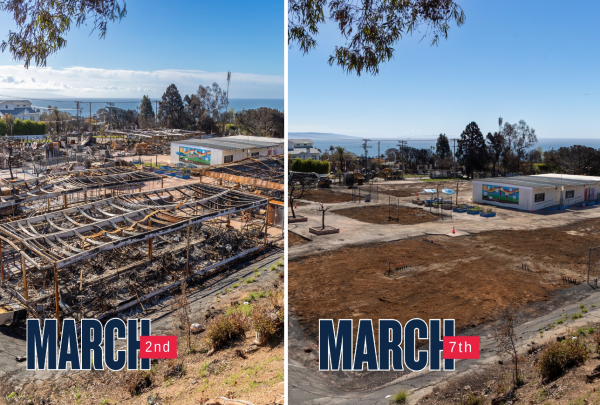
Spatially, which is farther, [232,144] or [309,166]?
[309,166]

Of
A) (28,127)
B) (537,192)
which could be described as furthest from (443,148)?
(28,127)

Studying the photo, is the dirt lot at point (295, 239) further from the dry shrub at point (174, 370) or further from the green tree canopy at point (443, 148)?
the green tree canopy at point (443, 148)

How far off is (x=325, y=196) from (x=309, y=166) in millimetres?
10704

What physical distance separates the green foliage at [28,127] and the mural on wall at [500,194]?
43301 mm

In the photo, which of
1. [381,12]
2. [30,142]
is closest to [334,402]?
[381,12]

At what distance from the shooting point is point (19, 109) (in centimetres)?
4884

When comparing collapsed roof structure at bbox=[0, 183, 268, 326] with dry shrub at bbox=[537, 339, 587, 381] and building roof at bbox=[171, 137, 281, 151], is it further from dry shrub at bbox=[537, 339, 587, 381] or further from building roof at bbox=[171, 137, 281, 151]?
building roof at bbox=[171, 137, 281, 151]

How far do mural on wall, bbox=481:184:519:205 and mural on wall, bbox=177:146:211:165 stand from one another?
Answer: 65.5ft

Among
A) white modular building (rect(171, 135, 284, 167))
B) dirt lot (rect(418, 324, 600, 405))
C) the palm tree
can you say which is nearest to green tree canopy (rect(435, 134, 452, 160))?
the palm tree

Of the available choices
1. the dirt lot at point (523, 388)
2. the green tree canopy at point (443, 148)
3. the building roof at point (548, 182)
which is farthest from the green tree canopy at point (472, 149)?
the dirt lot at point (523, 388)

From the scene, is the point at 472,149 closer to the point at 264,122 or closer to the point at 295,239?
the point at 264,122

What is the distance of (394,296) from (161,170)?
2379 centimetres

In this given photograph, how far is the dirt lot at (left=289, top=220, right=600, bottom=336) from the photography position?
35.5 ft

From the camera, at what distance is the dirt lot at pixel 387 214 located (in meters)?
22.9
